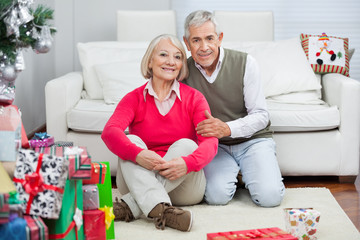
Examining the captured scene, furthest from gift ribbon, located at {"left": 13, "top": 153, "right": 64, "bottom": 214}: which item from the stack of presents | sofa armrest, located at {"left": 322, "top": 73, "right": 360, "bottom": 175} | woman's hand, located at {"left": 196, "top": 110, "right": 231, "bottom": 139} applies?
sofa armrest, located at {"left": 322, "top": 73, "right": 360, "bottom": 175}

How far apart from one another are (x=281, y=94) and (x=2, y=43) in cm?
205

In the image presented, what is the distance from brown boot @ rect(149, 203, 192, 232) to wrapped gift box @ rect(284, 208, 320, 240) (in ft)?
1.27

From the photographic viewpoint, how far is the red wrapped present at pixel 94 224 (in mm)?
1755

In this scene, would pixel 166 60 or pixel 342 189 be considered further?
pixel 342 189

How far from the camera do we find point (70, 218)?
1.59 meters

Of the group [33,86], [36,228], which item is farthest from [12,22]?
[33,86]

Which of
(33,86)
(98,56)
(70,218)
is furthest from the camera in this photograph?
(33,86)

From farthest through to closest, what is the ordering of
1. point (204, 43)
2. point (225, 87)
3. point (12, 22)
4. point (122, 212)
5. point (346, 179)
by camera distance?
point (346, 179) < point (225, 87) < point (204, 43) < point (122, 212) < point (12, 22)

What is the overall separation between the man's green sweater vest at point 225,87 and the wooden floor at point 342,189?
0.62 m

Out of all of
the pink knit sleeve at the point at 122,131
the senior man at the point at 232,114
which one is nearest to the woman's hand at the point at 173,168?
the pink knit sleeve at the point at 122,131

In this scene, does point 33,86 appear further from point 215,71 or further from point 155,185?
point 155,185

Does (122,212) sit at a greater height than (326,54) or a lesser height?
lesser

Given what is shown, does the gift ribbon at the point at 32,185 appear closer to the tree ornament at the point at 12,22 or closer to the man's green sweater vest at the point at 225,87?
the tree ornament at the point at 12,22

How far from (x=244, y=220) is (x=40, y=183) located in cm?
107
